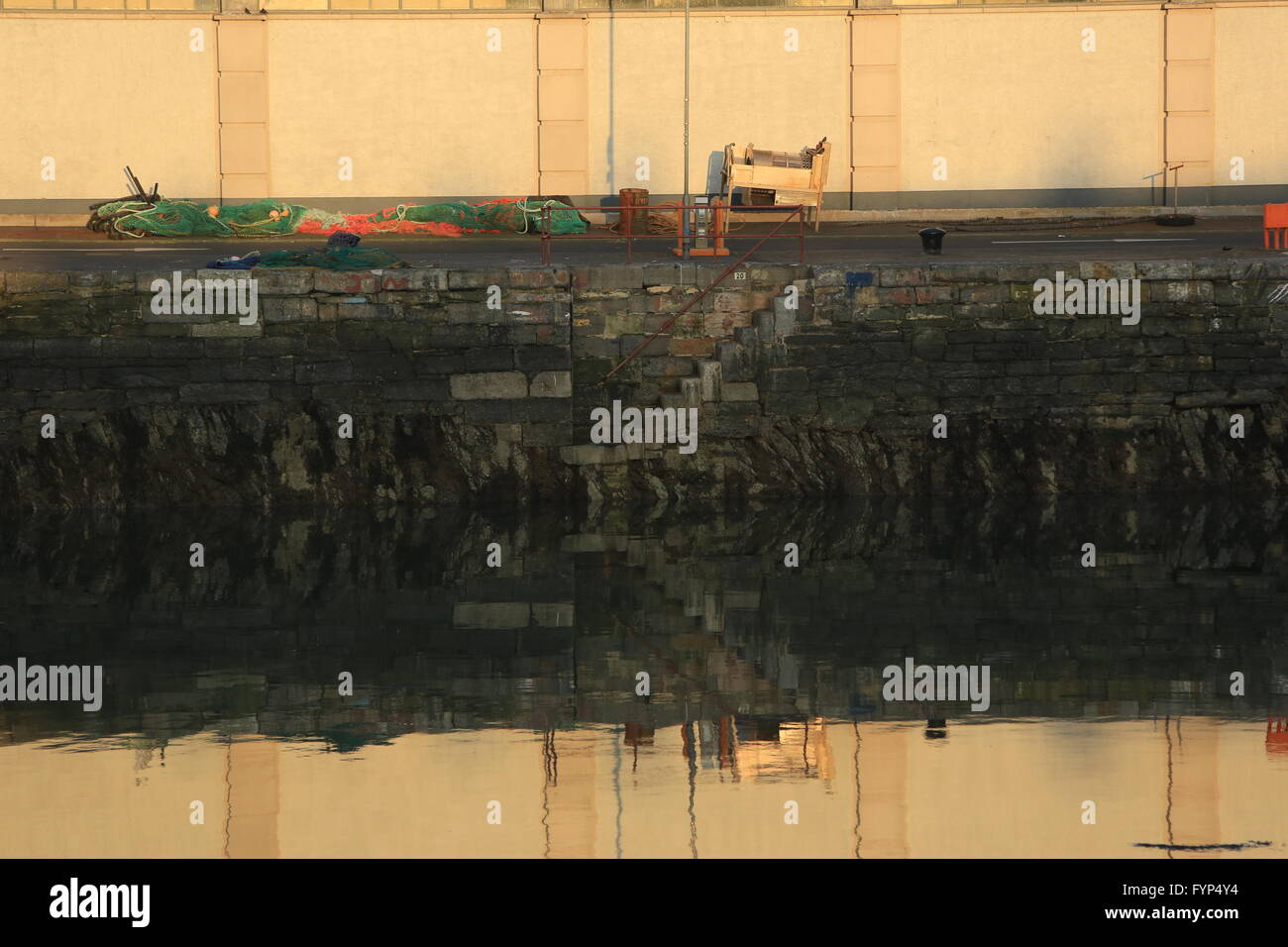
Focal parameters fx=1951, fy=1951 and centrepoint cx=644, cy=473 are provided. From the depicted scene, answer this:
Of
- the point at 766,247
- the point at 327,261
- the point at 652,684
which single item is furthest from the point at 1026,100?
the point at 652,684

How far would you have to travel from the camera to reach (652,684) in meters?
11.2

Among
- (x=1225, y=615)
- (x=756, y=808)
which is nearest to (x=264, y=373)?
(x=1225, y=615)

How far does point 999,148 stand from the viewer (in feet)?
94.2

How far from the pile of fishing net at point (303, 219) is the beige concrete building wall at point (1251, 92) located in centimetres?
980

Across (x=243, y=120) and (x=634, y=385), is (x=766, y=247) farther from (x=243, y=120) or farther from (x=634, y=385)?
(x=243, y=120)

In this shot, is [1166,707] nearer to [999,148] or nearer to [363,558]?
[363,558]

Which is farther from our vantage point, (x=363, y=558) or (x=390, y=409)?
(x=390, y=409)

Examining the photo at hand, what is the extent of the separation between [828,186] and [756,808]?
817 inches

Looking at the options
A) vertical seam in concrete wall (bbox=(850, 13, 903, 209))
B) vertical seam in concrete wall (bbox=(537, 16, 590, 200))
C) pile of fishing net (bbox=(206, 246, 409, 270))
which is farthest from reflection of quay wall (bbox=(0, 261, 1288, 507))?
vertical seam in concrete wall (bbox=(537, 16, 590, 200))

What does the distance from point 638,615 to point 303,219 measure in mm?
14961

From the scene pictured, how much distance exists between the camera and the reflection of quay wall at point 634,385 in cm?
1738

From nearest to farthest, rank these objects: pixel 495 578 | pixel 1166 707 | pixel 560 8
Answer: pixel 1166 707 < pixel 495 578 < pixel 560 8

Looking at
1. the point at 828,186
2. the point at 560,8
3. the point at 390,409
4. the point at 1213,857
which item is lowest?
the point at 1213,857

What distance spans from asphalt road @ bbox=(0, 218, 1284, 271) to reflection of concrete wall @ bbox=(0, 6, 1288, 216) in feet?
5.37
